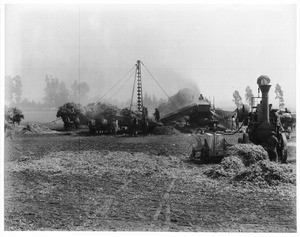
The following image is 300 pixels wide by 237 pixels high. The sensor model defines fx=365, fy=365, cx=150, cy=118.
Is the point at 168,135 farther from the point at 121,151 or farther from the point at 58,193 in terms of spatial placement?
the point at 58,193

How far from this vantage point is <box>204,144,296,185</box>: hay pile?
9164mm

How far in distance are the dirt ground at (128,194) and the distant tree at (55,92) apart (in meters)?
1.51

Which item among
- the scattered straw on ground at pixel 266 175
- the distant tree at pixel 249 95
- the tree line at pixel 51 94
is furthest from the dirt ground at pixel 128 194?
the distant tree at pixel 249 95

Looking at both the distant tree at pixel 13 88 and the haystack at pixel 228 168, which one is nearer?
the haystack at pixel 228 168

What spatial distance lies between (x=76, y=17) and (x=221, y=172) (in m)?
5.82

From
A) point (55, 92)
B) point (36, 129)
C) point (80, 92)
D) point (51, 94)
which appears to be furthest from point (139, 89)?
point (36, 129)

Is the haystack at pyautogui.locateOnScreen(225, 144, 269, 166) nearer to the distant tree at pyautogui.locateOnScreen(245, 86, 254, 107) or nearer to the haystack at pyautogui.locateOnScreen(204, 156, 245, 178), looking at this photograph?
the haystack at pyautogui.locateOnScreen(204, 156, 245, 178)

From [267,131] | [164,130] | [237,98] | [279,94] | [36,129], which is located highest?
[279,94]

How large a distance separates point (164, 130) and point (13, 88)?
592 cm

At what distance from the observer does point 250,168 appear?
9.60 meters

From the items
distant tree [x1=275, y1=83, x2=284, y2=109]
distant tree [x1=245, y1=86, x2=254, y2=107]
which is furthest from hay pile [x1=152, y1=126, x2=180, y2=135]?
distant tree [x1=275, y1=83, x2=284, y2=109]

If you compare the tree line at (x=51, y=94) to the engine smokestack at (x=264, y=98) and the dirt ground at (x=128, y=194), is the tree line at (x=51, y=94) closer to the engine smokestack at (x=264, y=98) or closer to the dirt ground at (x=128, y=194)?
the dirt ground at (x=128, y=194)

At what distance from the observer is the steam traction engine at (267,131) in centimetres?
1110

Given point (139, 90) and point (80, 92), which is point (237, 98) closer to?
point (139, 90)
